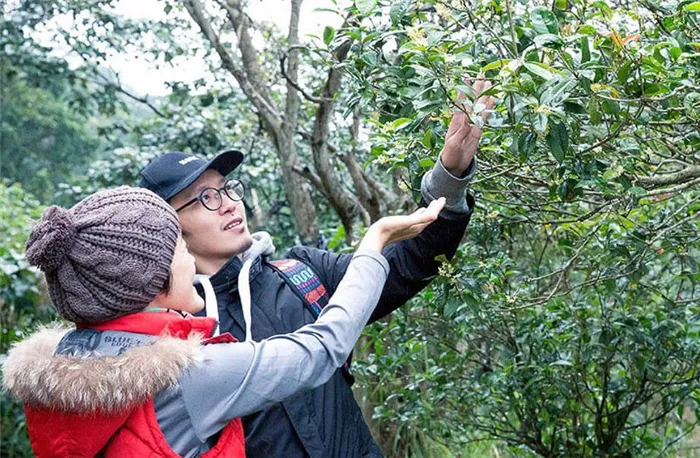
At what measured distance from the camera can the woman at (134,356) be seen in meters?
1.84

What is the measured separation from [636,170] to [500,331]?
123cm

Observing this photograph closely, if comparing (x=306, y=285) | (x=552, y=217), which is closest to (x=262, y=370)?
(x=306, y=285)

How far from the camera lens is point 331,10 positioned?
247cm

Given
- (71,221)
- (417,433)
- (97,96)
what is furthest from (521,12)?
(97,96)

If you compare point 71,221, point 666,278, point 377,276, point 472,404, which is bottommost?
point 472,404

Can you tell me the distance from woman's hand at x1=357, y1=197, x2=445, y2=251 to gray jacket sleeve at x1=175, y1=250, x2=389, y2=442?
7.0 inches

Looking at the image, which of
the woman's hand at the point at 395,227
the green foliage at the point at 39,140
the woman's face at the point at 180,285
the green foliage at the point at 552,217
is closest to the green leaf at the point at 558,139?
the green foliage at the point at 552,217

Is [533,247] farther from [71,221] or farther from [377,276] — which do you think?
[71,221]

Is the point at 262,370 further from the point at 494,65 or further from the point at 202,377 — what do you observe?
the point at 494,65

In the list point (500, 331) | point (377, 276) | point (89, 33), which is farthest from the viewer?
point (89, 33)

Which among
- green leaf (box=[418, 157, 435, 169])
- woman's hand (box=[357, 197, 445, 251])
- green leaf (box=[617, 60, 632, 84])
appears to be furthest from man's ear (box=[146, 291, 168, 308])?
green leaf (box=[617, 60, 632, 84])

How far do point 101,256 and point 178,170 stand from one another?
0.75 meters

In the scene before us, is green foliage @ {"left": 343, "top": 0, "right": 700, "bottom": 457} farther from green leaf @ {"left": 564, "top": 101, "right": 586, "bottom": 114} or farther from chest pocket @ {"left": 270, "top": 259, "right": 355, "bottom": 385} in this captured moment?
chest pocket @ {"left": 270, "top": 259, "right": 355, "bottom": 385}

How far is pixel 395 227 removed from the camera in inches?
83.7
